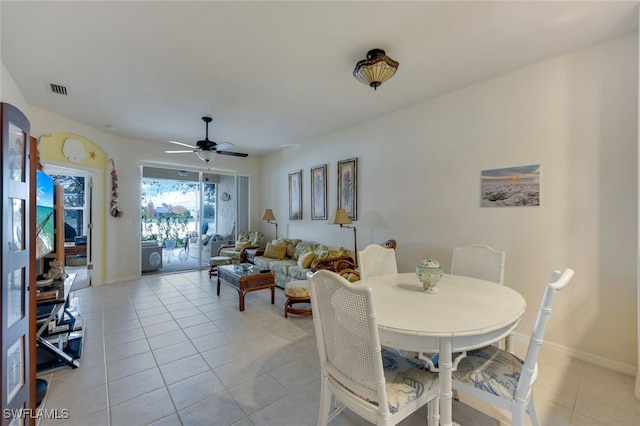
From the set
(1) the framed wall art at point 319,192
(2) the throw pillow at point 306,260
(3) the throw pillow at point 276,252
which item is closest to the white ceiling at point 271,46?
(1) the framed wall art at point 319,192

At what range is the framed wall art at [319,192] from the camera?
16.9ft

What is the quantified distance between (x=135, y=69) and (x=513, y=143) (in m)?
4.06

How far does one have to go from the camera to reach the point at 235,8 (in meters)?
1.93

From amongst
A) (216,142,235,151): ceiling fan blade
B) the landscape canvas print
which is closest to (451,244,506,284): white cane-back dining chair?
the landscape canvas print

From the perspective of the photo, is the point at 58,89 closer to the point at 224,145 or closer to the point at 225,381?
the point at 224,145

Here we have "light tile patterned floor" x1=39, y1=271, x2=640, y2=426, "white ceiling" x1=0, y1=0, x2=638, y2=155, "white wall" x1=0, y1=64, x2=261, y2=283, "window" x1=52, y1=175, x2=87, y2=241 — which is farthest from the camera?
"window" x1=52, y1=175, x2=87, y2=241

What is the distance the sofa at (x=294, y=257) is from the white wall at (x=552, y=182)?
1056mm

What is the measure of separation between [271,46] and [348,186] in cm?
267

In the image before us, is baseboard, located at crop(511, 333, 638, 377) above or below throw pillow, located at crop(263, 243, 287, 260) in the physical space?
below

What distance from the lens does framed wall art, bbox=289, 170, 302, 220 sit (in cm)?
581

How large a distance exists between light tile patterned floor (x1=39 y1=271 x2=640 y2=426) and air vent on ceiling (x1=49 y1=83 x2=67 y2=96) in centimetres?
289

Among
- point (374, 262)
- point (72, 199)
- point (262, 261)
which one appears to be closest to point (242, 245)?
point (262, 261)

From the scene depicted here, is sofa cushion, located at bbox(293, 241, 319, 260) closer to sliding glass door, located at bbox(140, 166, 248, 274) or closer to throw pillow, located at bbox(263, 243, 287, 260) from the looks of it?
throw pillow, located at bbox(263, 243, 287, 260)

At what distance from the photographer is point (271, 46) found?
7.80ft
